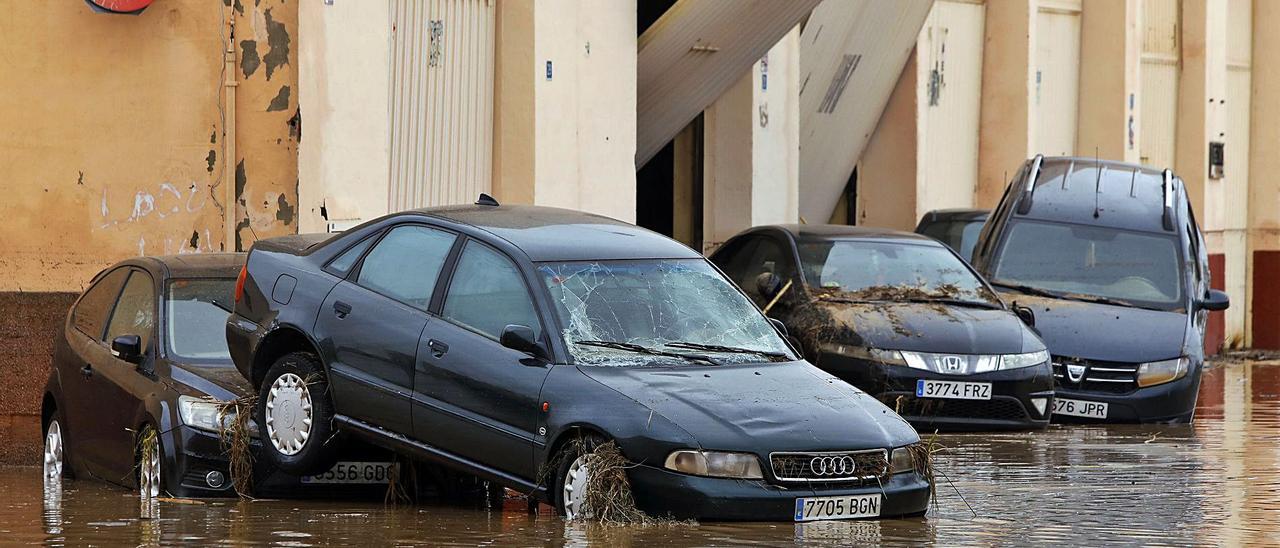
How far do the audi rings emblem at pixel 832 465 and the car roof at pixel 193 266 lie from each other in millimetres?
4336

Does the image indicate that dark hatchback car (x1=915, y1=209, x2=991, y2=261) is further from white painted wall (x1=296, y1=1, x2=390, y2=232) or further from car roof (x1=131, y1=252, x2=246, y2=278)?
car roof (x1=131, y1=252, x2=246, y2=278)

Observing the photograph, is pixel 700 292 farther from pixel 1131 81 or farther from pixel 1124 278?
pixel 1131 81

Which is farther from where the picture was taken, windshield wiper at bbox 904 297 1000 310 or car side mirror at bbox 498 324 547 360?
windshield wiper at bbox 904 297 1000 310

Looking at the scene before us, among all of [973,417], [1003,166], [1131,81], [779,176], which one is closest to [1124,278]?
[973,417]

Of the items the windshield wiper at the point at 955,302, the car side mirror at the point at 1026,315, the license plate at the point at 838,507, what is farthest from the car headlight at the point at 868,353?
the license plate at the point at 838,507

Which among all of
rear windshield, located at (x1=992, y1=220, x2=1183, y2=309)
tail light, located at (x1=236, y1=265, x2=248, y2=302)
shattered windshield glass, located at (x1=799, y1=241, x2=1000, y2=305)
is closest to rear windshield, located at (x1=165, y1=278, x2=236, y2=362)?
tail light, located at (x1=236, y1=265, x2=248, y2=302)

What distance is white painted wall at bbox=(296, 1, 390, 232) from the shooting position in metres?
14.5

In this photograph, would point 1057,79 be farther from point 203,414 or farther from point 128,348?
point 203,414

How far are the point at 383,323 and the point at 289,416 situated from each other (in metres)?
0.71

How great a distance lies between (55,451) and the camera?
11.9 meters

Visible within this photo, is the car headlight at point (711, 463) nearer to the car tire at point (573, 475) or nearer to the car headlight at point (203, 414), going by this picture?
the car tire at point (573, 475)

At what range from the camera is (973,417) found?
13.4m

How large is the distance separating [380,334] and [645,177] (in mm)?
14722

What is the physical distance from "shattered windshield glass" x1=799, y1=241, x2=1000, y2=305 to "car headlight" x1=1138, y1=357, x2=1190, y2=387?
1222 millimetres
